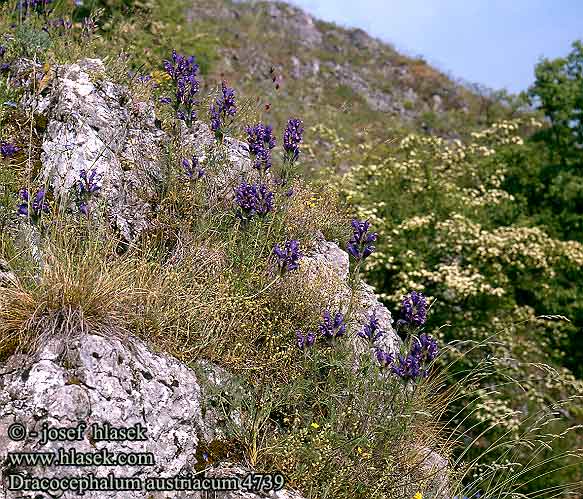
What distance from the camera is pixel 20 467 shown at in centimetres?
268

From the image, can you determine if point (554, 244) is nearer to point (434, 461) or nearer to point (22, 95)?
point (434, 461)

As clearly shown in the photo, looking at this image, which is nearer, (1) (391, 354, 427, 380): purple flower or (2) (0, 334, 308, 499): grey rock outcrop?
(2) (0, 334, 308, 499): grey rock outcrop

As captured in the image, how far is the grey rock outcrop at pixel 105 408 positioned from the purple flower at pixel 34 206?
0.96m

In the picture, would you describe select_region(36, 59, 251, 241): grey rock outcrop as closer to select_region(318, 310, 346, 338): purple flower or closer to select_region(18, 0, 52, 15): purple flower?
select_region(18, 0, 52, 15): purple flower

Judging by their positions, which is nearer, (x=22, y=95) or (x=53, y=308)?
(x=53, y=308)

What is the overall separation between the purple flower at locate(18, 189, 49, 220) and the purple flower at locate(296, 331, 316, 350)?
1728 mm

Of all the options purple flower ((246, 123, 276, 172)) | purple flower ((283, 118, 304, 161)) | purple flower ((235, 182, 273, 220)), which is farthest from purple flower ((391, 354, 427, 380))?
purple flower ((246, 123, 276, 172))

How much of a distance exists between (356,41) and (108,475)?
2857cm

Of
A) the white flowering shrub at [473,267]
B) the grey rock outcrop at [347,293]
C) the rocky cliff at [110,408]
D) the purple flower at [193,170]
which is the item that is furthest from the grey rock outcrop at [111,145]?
the white flowering shrub at [473,267]

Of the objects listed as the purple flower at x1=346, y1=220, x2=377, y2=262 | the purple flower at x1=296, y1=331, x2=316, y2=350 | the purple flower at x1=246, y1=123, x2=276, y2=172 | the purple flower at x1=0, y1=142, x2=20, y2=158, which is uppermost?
the purple flower at x1=246, y1=123, x2=276, y2=172

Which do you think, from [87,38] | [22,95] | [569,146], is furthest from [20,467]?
[569,146]

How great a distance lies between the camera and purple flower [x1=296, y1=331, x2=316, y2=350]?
3.66 metres

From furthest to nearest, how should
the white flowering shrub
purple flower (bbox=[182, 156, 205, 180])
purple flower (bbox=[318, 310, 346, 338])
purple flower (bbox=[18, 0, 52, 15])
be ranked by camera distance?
the white flowering shrub, purple flower (bbox=[18, 0, 52, 15]), purple flower (bbox=[182, 156, 205, 180]), purple flower (bbox=[318, 310, 346, 338])

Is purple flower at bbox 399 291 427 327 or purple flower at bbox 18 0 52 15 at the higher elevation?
purple flower at bbox 18 0 52 15
